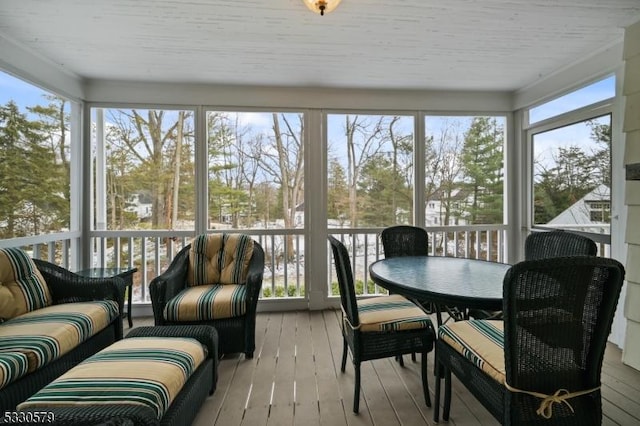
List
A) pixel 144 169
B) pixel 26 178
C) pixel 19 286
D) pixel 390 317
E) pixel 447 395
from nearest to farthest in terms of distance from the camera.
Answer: pixel 447 395 < pixel 390 317 < pixel 19 286 < pixel 26 178 < pixel 144 169

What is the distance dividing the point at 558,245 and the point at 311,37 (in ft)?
8.11

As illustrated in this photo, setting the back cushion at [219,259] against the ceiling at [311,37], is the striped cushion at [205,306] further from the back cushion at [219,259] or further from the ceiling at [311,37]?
the ceiling at [311,37]

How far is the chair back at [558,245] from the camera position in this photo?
2049 millimetres

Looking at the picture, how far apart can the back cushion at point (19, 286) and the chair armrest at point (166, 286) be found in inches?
29.6

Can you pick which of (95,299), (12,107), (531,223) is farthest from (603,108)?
(12,107)

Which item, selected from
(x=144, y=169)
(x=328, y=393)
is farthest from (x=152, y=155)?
(x=328, y=393)

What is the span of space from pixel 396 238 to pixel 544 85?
2439 millimetres

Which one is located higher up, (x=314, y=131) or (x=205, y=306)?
(x=314, y=131)

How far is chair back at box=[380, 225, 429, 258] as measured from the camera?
2971mm

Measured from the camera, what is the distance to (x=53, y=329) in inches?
74.5

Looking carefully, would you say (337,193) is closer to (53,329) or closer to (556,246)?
(556,246)

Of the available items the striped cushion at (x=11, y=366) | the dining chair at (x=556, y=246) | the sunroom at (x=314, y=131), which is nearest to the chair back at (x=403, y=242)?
the dining chair at (x=556, y=246)

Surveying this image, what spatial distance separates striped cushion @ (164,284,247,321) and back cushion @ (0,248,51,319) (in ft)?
2.94

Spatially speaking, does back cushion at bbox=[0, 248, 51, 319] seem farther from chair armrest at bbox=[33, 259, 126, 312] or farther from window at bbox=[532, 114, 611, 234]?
window at bbox=[532, 114, 611, 234]
